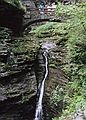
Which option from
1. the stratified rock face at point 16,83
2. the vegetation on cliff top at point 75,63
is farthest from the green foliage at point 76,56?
the stratified rock face at point 16,83

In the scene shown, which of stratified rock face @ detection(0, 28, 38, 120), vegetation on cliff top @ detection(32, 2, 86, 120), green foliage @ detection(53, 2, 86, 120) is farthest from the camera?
green foliage @ detection(53, 2, 86, 120)

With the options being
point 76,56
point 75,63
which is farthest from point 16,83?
point 76,56

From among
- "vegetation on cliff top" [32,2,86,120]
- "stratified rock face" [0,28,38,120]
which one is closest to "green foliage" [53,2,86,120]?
"vegetation on cliff top" [32,2,86,120]

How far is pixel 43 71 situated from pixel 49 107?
217 centimetres

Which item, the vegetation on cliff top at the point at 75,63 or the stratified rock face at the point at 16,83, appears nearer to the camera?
the stratified rock face at the point at 16,83

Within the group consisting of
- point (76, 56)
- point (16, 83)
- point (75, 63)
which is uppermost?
point (76, 56)

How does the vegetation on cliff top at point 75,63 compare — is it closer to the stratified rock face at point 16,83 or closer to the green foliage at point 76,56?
the green foliage at point 76,56

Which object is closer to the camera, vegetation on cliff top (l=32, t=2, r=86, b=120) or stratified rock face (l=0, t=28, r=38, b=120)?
stratified rock face (l=0, t=28, r=38, b=120)

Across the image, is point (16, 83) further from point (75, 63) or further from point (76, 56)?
point (76, 56)

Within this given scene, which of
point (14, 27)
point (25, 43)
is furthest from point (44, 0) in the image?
point (25, 43)

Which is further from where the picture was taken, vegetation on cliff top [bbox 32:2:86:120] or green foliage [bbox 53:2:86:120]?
green foliage [bbox 53:2:86:120]

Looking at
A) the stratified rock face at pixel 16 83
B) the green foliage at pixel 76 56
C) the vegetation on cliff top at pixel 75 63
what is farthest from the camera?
the green foliage at pixel 76 56

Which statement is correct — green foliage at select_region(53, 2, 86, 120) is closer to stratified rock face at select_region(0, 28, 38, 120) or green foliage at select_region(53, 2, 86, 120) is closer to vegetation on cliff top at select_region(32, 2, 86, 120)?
vegetation on cliff top at select_region(32, 2, 86, 120)

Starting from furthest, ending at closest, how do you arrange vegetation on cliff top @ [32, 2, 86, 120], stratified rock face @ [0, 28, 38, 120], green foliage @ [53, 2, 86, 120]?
green foliage @ [53, 2, 86, 120], vegetation on cliff top @ [32, 2, 86, 120], stratified rock face @ [0, 28, 38, 120]
